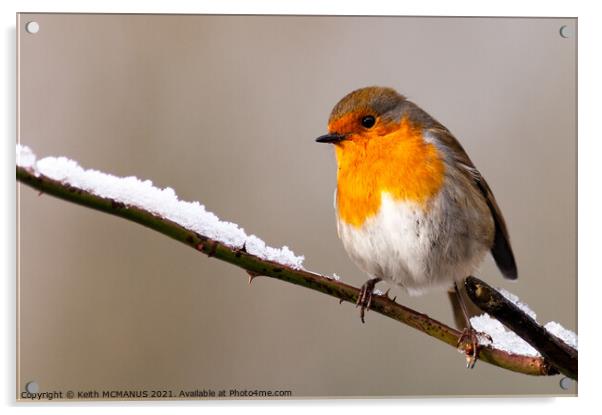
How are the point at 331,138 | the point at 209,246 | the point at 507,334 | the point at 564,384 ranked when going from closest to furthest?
the point at 209,246 < the point at 507,334 < the point at 331,138 < the point at 564,384

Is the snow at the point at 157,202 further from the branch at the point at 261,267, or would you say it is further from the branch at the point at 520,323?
the branch at the point at 520,323

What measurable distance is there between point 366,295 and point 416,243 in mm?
→ 172

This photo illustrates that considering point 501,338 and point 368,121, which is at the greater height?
point 368,121

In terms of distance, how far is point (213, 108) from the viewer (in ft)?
5.80

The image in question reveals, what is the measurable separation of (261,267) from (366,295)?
0.43 metres

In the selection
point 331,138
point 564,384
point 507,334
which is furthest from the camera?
point 564,384

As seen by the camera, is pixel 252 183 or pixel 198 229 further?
pixel 252 183

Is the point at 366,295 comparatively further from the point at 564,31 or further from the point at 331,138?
the point at 564,31

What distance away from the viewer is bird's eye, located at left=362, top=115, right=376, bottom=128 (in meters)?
1.64

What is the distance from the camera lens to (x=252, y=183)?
69.0 inches

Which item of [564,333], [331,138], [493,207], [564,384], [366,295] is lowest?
[564,384]

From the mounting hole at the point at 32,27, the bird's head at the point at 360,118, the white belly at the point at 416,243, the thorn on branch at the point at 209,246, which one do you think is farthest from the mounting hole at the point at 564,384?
the mounting hole at the point at 32,27

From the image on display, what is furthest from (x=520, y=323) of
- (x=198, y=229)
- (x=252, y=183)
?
(x=252, y=183)

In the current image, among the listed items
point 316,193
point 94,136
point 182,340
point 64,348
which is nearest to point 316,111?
point 316,193
